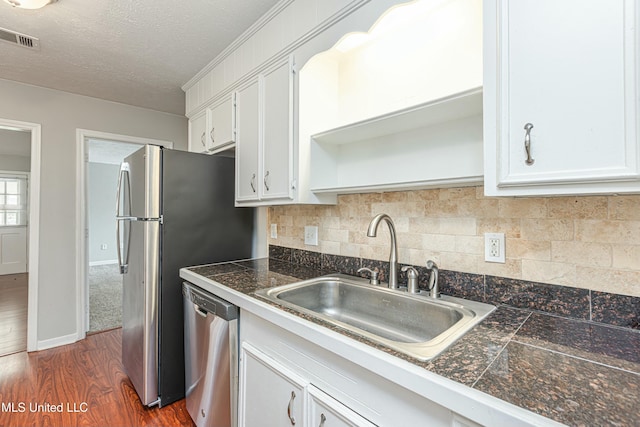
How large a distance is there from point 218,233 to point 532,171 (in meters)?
1.87

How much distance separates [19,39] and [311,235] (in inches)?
91.3

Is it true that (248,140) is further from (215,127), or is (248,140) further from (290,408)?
(290,408)

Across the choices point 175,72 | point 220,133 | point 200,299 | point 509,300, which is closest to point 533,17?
point 509,300

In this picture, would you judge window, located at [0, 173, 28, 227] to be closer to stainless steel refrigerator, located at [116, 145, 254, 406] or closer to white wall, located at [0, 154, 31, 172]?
white wall, located at [0, 154, 31, 172]

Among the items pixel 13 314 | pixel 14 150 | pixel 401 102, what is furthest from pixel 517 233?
pixel 14 150

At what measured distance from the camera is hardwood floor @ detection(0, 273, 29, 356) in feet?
9.05

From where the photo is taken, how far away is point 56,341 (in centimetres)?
276

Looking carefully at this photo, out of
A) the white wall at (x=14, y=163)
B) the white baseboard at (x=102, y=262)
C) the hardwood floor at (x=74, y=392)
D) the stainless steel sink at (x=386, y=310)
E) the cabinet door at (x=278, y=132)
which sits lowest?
the hardwood floor at (x=74, y=392)

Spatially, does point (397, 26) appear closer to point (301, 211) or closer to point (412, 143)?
point (412, 143)

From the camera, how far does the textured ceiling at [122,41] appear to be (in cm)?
164

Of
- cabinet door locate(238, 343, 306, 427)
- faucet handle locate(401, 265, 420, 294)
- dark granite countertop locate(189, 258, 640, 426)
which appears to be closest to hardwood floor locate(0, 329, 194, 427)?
cabinet door locate(238, 343, 306, 427)

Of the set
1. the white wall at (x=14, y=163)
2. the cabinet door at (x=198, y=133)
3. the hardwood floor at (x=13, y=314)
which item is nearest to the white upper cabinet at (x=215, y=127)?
the cabinet door at (x=198, y=133)

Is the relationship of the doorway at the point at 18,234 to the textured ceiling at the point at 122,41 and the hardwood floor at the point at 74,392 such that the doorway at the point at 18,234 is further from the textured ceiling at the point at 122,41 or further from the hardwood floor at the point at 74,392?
the textured ceiling at the point at 122,41

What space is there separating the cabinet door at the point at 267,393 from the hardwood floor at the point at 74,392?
816mm
